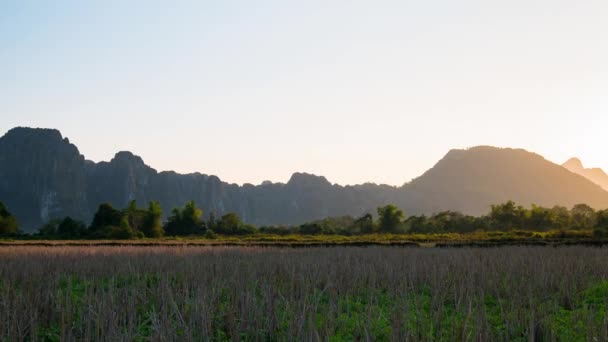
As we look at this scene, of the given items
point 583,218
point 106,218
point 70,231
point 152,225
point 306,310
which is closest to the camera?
point 306,310

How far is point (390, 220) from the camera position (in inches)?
2377

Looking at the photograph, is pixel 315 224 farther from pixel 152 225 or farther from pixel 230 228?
pixel 152 225

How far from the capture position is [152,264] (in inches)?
597

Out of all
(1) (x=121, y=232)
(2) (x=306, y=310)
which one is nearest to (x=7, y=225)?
(1) (x=121, y=232)

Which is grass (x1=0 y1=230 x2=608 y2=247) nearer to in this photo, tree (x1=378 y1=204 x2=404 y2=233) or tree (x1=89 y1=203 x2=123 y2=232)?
tree (x1=89 y1=203 x2=123 y2=232)

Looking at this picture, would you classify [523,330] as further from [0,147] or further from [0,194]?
[0,147]

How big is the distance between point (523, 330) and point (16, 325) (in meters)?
6.33

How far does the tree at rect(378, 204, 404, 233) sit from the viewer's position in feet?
197

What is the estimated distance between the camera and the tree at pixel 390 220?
197 ft

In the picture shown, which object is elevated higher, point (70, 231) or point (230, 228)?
point (230, 228)

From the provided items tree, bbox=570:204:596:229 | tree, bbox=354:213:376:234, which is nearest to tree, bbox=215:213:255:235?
tree, bbox=354:213:376:234

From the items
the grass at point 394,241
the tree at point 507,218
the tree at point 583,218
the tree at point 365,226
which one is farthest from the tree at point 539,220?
the grass at point 394,241

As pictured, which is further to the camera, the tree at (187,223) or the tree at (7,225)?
the tree at (187,223)

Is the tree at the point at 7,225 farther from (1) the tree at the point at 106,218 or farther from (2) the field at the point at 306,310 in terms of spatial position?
(2) the field at the point at 306,310
